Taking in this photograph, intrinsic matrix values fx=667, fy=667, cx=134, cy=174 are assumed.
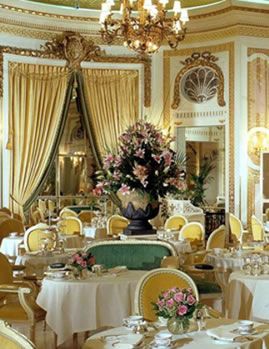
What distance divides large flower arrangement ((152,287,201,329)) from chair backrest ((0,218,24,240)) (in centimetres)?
634

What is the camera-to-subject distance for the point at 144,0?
878 centimetres

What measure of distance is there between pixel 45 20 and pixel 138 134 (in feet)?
22.3

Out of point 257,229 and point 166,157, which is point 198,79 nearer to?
point 257,229

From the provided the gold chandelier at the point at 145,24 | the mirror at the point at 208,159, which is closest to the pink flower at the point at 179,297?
the gold chandelier at the point at 145,24

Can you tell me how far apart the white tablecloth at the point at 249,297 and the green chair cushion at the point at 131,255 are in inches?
28.8

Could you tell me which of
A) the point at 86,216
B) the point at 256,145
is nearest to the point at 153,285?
the point at 86,216

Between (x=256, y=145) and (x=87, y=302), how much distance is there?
766cm

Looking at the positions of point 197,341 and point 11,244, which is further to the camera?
point 11,244

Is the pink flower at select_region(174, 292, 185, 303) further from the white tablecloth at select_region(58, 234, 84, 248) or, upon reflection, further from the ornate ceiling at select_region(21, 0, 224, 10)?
the ornate ceiling at select_region(21, 0, 224, 10)

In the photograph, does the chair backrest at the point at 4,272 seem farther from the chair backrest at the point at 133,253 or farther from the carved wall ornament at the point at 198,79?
the carved wall ornament at the point at 198,79

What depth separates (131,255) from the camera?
626cm

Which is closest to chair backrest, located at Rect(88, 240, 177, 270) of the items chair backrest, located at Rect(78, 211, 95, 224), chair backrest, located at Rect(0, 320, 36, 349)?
chair backrest, located at Rect(0, 320, 36, 349)

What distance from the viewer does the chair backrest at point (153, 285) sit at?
4.36 m

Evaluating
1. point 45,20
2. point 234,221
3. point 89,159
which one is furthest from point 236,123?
point 45,20
